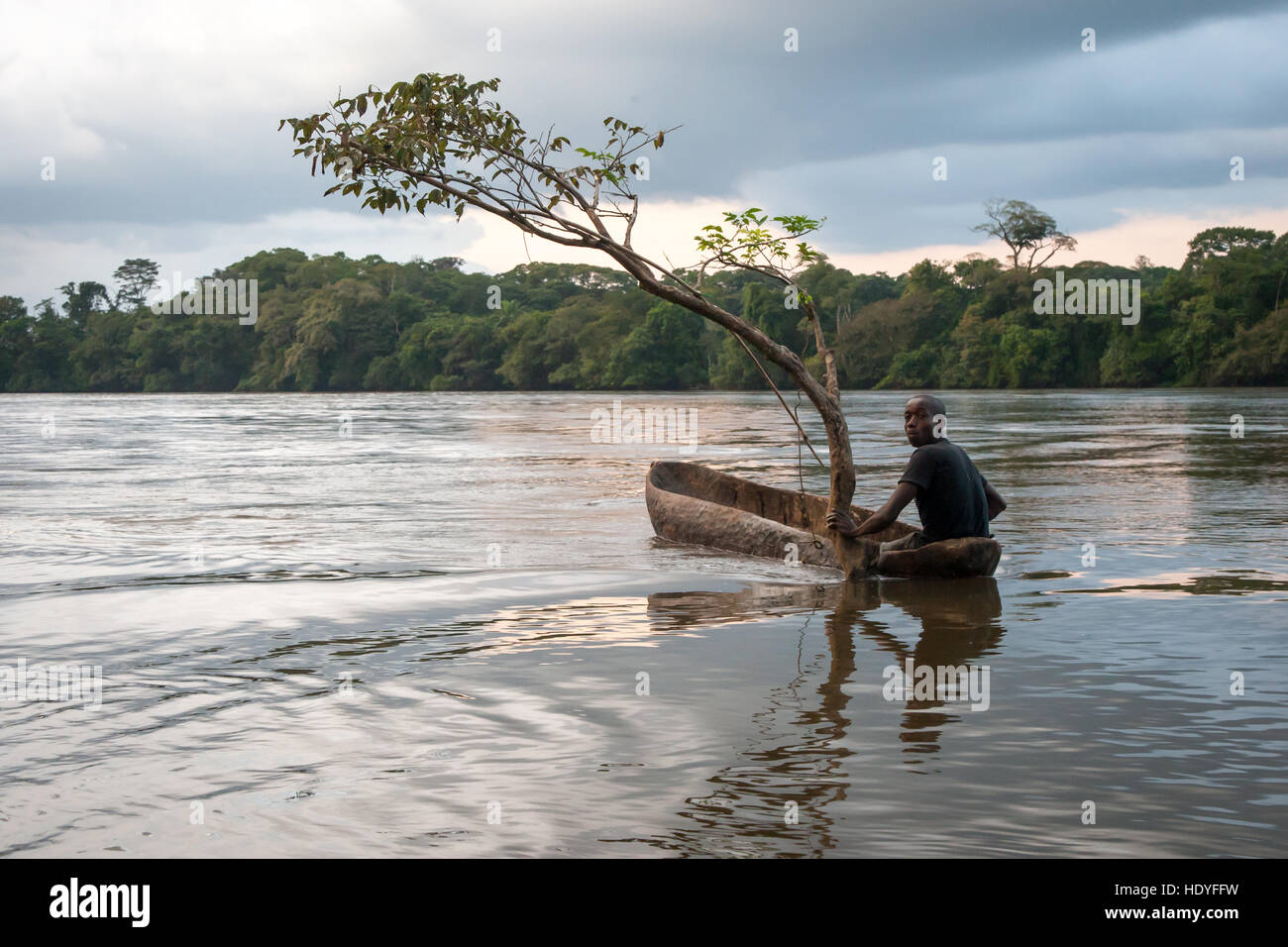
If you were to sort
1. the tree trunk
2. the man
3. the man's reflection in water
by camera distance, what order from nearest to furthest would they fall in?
the man's reflection in water → the man → the tree trunk

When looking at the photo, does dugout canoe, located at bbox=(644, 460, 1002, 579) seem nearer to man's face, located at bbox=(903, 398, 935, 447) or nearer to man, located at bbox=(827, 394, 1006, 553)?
man, located at bbox=(827, 394, 1006, 553)

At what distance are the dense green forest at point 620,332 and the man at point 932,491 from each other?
198 feet

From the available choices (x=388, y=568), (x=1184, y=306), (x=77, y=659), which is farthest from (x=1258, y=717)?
(x=1184, y=306)

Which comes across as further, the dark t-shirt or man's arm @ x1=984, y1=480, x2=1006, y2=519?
man's arm @ x1=984, y1=480, x2=1006, y2=519

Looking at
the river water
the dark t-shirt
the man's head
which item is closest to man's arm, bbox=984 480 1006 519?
the dark t-shirt

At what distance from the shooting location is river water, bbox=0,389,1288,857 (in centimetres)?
392

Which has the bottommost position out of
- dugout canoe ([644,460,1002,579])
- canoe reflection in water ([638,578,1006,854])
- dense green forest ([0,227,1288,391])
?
canoe reflection in water ([638,578,1006,854])

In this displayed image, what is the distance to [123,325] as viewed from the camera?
134 metres

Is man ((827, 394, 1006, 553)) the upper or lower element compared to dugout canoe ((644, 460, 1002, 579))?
upper

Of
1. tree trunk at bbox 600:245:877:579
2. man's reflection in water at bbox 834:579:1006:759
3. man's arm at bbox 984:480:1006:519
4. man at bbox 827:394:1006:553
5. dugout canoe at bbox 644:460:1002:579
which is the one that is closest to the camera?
man's reflection in water at bbox 834:579:1006:759

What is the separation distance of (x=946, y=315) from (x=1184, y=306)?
69.3 feet

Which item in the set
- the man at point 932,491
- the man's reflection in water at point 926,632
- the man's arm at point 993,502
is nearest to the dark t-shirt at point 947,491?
the man at point 932,491

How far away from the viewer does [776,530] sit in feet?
32.4

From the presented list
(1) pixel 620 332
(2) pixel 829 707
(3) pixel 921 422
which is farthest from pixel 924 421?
(1) pixel 620 332
